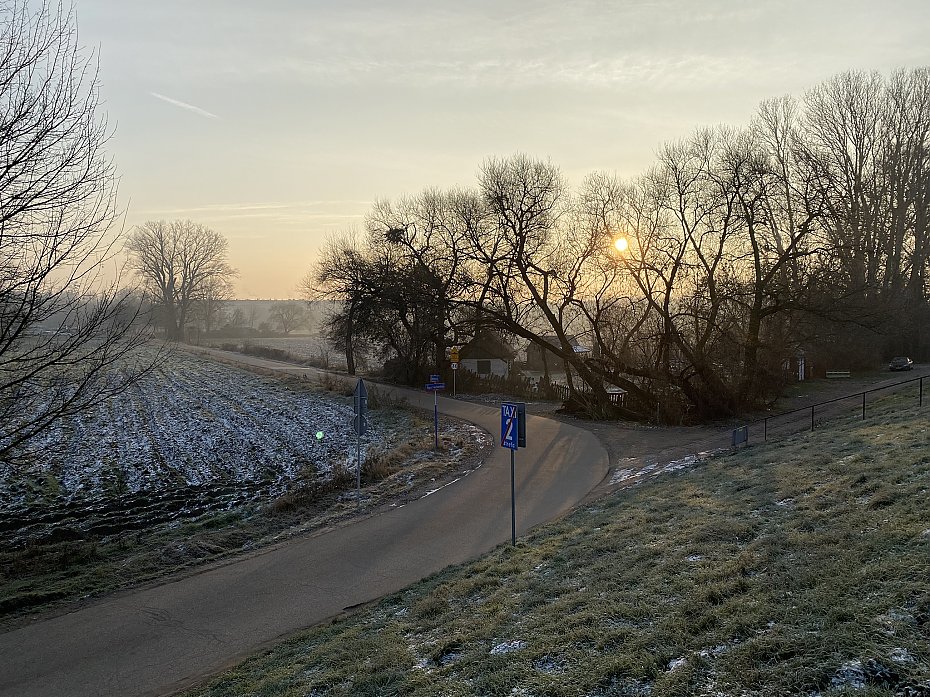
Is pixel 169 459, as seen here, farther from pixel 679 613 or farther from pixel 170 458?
pixel 679 613

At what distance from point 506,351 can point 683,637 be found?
47.3 m

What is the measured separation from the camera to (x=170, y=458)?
66.3ft

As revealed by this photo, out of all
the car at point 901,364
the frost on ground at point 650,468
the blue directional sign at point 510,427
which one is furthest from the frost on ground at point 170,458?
the car at point 901,364

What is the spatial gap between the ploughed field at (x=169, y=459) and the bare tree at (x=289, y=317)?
118m

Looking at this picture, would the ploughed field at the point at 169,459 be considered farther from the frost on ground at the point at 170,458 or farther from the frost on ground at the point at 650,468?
the frost on ground at the point at 650,468

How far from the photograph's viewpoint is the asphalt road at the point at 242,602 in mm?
7449

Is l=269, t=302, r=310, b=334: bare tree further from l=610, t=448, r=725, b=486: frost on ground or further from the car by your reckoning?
l=610, t=448, r=725, b=486: frost on ground

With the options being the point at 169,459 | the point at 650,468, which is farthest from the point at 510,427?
the point at 169,459

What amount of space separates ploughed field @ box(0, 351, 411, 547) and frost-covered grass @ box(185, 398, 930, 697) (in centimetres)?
800

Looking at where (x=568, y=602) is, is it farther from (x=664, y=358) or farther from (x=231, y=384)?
(x=231, y=384)

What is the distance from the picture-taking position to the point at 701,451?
20.2 metres

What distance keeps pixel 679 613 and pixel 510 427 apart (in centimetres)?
590

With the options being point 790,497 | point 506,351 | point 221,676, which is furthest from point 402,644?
point 506,351

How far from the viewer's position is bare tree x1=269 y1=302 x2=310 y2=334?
6004 inches
